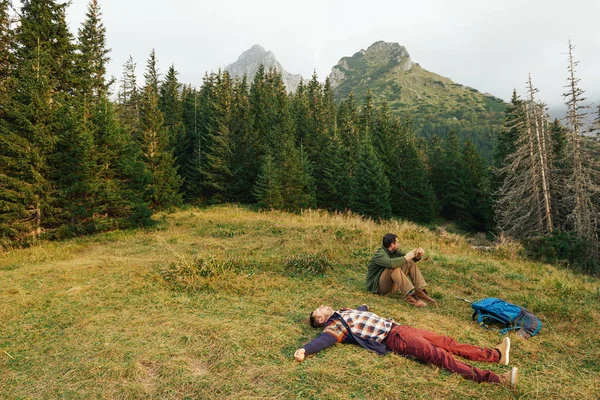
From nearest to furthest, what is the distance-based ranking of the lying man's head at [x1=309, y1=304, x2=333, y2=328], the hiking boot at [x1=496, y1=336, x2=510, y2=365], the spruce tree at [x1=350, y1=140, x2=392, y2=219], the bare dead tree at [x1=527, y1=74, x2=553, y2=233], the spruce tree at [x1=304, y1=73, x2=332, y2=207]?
the hiking boot at [x1=496, y1=336, x2=510, y2=365] → the lying man's head at [x1=309, y1=304, x2=333, y2=328] → the bare dead tree at [x1=527, y1=74, x2=553, y2=233] → the spruce tree at [x1=350, y1=140, x2=392, y2=219] → the spruce tree at [x1=304, y1=73, x2=332, y2=207]

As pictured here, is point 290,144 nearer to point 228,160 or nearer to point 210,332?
point 228,160

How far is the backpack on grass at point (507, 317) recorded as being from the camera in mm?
5316

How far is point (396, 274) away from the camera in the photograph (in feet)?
21.7

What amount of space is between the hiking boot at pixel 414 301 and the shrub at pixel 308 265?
8.67 feet

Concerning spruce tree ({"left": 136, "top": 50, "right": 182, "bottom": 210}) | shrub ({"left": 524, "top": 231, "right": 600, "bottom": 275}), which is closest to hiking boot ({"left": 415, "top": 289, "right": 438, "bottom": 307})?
shrub ({"left": 524, "top": 231, "right": 600, "bottom": 275})

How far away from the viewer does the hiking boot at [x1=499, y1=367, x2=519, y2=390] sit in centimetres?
357

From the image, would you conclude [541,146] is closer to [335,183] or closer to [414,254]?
[335,183]

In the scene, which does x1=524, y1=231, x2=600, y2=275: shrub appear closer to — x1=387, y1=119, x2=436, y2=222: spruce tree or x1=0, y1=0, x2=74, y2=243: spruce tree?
x1=0, y1=0, x2=74, y2=243: spruce tree

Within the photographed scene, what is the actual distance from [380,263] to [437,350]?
266cm

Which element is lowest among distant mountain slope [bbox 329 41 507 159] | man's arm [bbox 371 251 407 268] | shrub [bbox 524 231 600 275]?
shrub [bbox 524 231 600 275]

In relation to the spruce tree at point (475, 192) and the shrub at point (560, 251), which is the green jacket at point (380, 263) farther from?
the spruce tree at point (475, 192)

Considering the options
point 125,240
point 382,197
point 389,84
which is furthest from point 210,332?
point 389,84

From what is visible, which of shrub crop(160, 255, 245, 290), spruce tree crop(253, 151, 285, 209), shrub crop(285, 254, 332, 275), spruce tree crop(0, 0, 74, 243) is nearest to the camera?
shrub crop(160, 255, 245, 290)

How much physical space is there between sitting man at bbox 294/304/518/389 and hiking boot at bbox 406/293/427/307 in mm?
1985
